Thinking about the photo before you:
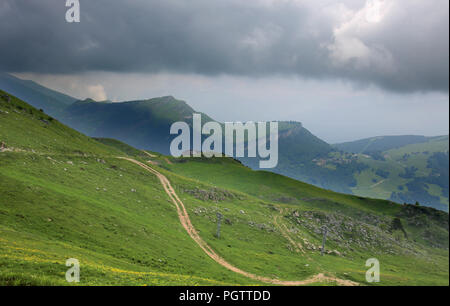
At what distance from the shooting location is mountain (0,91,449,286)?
29.0 meters

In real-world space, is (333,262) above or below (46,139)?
below

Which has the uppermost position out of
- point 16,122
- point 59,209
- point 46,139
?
point 16,122

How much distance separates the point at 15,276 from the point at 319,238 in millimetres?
86931

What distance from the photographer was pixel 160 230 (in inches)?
2029

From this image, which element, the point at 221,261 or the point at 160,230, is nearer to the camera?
the point at 221,261

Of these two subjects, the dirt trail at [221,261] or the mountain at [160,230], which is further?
the dirt trail at [221,261]

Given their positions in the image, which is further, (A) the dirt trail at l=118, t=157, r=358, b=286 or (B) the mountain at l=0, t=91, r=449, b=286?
(A) the dirt trail at l=118, t=157, r=358, b=286

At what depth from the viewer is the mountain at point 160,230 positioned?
95.1 ft

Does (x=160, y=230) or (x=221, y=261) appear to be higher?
(x=160, y=230)
